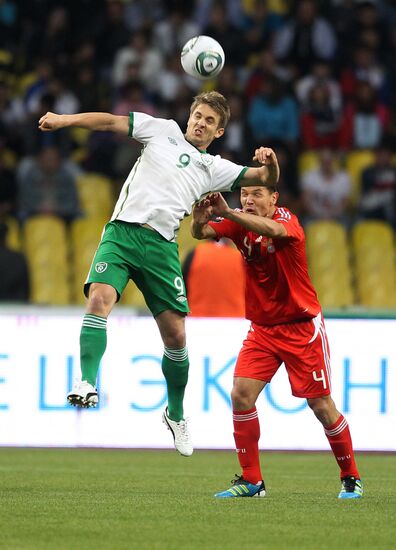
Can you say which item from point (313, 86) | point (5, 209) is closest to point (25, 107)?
point (5, 209)

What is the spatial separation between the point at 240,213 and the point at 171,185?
543mm

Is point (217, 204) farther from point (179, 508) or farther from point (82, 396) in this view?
point (179, 508)

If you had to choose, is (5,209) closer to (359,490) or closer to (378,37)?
(378,37)

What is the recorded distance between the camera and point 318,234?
1519 cm

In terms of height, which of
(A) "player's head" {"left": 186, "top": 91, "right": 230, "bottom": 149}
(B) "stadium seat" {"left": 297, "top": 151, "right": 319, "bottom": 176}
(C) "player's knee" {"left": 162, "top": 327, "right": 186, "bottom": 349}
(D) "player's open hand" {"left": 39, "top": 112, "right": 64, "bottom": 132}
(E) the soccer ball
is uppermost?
(B) "stadium seat" {"left": 297, "top": 151, "right": 319, "bottom": 176}

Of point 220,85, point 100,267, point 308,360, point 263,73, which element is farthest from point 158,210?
point 263,73

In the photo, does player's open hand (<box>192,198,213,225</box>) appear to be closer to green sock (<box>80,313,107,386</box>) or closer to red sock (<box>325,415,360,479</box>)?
green sock (<box>80,313,107,386</box>)

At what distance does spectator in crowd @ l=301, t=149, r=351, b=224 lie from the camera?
15352 millimetres

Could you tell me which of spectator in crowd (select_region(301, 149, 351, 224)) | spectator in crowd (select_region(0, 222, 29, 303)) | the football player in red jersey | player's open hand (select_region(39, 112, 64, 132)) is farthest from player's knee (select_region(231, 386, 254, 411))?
spectator in crowd (select_region(301, 149, 351, 224))

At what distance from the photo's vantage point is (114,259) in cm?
757

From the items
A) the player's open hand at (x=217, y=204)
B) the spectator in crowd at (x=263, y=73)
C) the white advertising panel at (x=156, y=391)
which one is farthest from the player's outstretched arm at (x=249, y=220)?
the spectator in crowd at (x=263, y=73)

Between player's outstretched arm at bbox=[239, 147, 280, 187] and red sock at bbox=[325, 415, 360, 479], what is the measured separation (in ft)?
5.08

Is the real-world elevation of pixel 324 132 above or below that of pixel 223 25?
below

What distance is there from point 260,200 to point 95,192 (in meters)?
7.76
